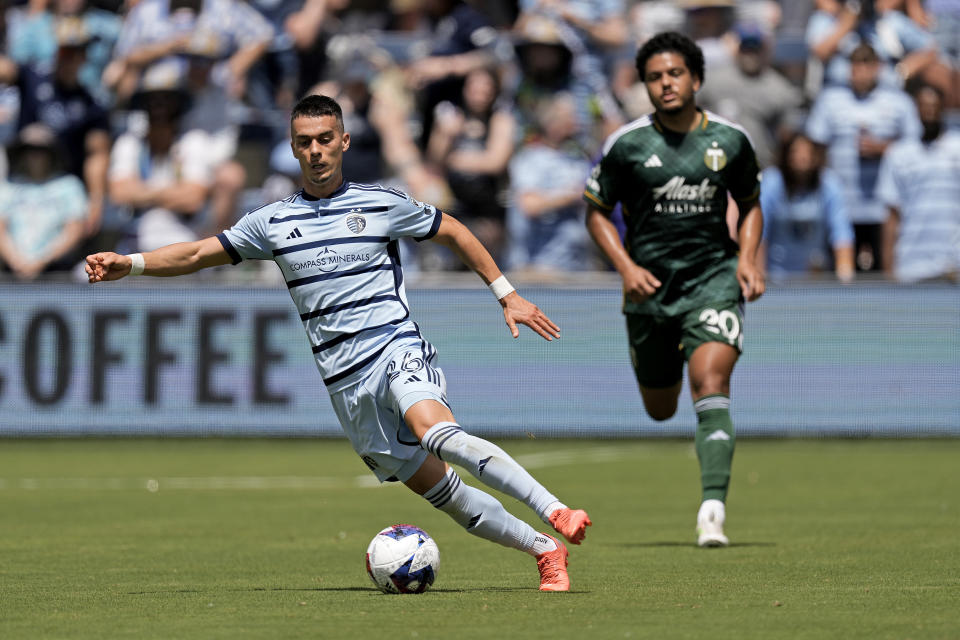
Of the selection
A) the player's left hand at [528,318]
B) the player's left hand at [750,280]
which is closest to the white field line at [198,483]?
the player's left hand at [750,280]

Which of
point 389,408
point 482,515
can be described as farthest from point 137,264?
point 482,515

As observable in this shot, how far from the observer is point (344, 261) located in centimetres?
743

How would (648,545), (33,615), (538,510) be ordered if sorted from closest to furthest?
(33,615) → (538,510) → (648,545)

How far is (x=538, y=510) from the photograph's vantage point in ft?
22.8

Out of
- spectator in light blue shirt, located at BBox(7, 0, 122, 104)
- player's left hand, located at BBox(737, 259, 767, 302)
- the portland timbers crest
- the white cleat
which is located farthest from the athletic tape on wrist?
spectator in light blue shirt, located at BBox(7, 0, 122, 104)

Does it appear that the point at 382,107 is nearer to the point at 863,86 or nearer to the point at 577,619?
the point at 863,86

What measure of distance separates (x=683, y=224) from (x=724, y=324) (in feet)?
2.13

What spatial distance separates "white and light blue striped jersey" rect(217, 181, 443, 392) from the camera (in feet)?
24.2

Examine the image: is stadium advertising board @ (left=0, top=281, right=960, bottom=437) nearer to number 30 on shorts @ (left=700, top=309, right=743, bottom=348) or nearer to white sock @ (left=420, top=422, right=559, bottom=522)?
number 30 on shorts @ (left=700, top=309, right=743, bottom=348)

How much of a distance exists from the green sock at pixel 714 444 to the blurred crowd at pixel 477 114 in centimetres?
701

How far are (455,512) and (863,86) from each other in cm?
1131

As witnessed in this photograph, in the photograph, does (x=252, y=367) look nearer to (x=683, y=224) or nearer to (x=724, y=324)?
(x=683, y=224)

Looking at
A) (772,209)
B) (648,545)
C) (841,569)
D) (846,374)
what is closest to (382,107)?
(772,209)

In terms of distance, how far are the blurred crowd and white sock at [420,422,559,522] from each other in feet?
31.7
